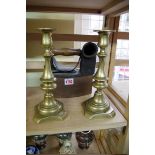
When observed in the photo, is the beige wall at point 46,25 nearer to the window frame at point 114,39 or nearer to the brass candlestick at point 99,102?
the window frame at point 114,39

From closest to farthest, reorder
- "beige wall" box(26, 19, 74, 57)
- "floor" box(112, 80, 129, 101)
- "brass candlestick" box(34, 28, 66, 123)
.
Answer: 1. "brass candlestick" box(34, 28, 66, 123)
2. "floor" box(112, 80, 129, 101)
3. "beige wall" box(26, 19, 74, 57)

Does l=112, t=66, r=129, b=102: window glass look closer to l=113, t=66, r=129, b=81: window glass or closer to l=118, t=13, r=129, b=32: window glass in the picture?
l=113, t=66, r=129, b=81: window glass

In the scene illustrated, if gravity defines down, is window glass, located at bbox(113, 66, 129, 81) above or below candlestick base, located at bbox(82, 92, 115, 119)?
above

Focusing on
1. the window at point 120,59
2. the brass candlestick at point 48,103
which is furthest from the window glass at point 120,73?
the brass candlestick at point 48,103

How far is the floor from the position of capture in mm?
745

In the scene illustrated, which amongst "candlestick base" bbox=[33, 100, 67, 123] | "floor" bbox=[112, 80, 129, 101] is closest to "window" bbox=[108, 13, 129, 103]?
"floor" bbox=[112, 80, 129, 101]

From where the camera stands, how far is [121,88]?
82cm

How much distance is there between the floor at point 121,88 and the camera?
745mm
